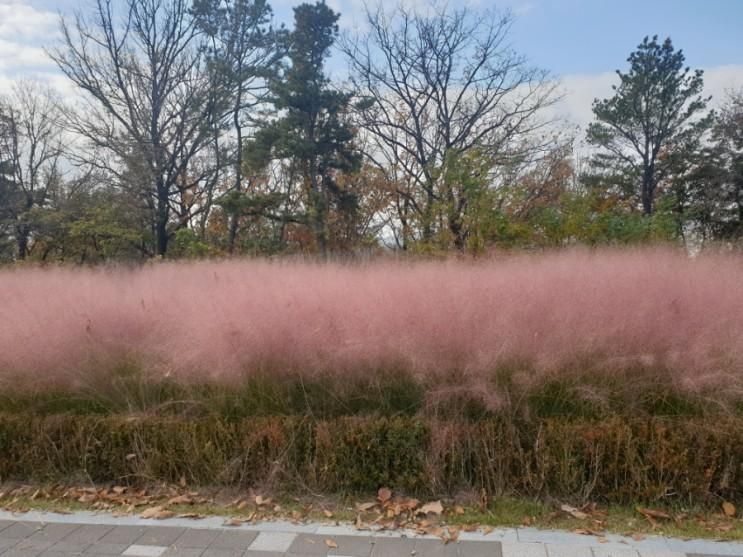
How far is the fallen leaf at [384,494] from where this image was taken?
2824 mm

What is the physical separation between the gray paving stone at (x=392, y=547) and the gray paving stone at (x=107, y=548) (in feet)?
4.33

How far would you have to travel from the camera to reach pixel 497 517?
265 centimetres

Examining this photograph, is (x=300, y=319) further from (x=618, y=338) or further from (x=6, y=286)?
(x=6, y=286)

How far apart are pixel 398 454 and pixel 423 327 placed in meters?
0.94

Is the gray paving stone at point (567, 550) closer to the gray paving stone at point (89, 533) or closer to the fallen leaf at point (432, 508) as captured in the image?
the fallen leaf at point (432, 508)

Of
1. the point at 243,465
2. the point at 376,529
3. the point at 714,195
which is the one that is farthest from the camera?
the point at 714,195

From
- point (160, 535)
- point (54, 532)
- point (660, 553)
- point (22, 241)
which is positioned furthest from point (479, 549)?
point (22, 241)

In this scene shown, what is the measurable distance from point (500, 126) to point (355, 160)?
6696 mm

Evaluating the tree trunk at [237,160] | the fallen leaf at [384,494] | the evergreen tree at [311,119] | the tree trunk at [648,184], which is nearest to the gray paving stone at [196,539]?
the fallen leaf at [384,494]

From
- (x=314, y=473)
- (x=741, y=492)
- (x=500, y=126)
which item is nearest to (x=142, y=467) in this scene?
(x=314, y=473)


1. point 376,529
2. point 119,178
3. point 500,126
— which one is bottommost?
point 376,529

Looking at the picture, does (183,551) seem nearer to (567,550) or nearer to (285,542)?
(285,542)

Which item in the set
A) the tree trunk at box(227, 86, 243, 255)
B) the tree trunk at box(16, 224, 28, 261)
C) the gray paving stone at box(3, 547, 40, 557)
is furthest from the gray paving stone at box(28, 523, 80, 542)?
the tree trunk at box(16, 224, 28, 261)

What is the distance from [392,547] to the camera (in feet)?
7.88
